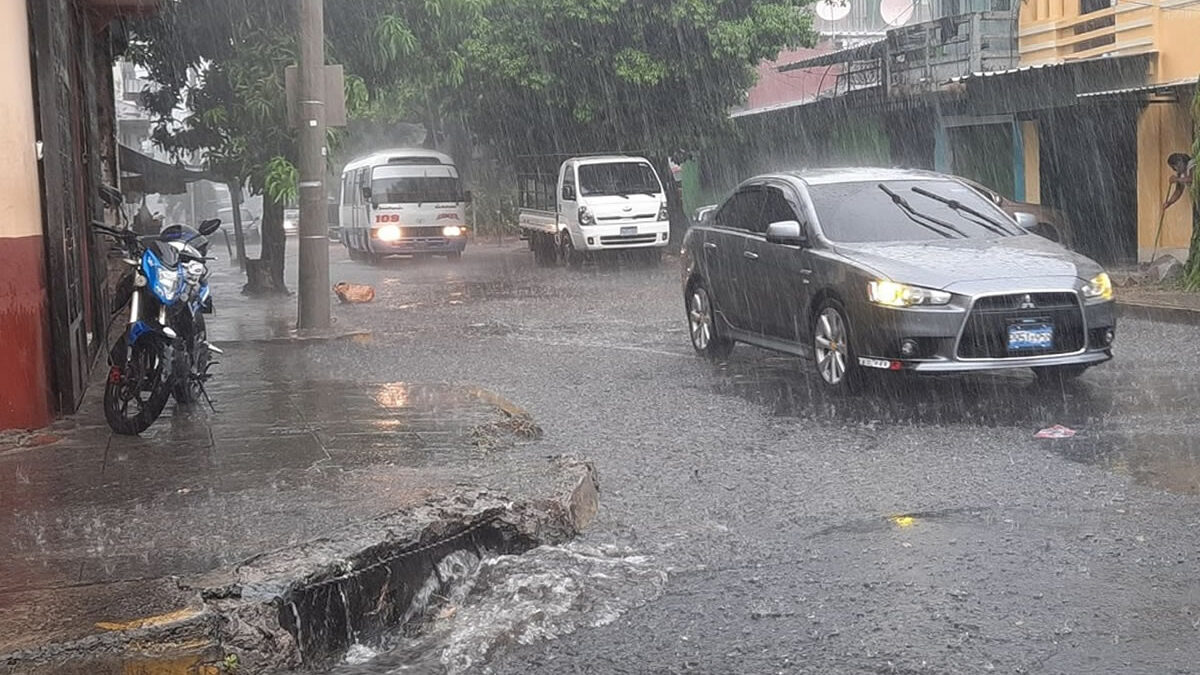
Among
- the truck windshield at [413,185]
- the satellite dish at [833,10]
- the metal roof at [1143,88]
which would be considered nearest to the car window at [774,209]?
the metal roof at [1143,88]

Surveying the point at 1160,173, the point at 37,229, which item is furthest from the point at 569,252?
the point at 37,229

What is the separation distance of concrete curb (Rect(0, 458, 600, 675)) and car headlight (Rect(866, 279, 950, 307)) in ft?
12.1

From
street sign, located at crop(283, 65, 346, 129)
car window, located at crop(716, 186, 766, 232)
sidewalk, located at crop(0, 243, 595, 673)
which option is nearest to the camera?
sidewalk, located at crop(0, 243, 595, 673)

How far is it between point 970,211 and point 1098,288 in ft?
5.05

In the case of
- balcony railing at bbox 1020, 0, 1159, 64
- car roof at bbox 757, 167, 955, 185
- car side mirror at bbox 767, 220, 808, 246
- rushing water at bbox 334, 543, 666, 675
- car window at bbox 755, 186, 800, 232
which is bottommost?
rushing water at bbox 334, 543, 666, 675

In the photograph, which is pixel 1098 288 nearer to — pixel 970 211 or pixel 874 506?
pixel 970 211

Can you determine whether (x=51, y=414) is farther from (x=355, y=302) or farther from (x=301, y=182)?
(x=355, y=302)

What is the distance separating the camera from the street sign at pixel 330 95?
14.5 metres

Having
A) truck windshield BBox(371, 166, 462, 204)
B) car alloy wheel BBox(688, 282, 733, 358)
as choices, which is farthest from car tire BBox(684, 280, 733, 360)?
truck windshield BBox(371, 166, 462, 204)

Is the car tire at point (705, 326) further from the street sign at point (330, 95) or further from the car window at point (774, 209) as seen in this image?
the street sign at point (330, 95)

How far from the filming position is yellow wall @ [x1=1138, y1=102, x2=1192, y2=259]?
1952cm

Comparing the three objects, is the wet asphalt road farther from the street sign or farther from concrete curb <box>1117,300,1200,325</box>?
the street sign

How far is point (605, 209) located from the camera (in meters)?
25.7

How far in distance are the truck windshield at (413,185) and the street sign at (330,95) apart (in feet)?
49.6
